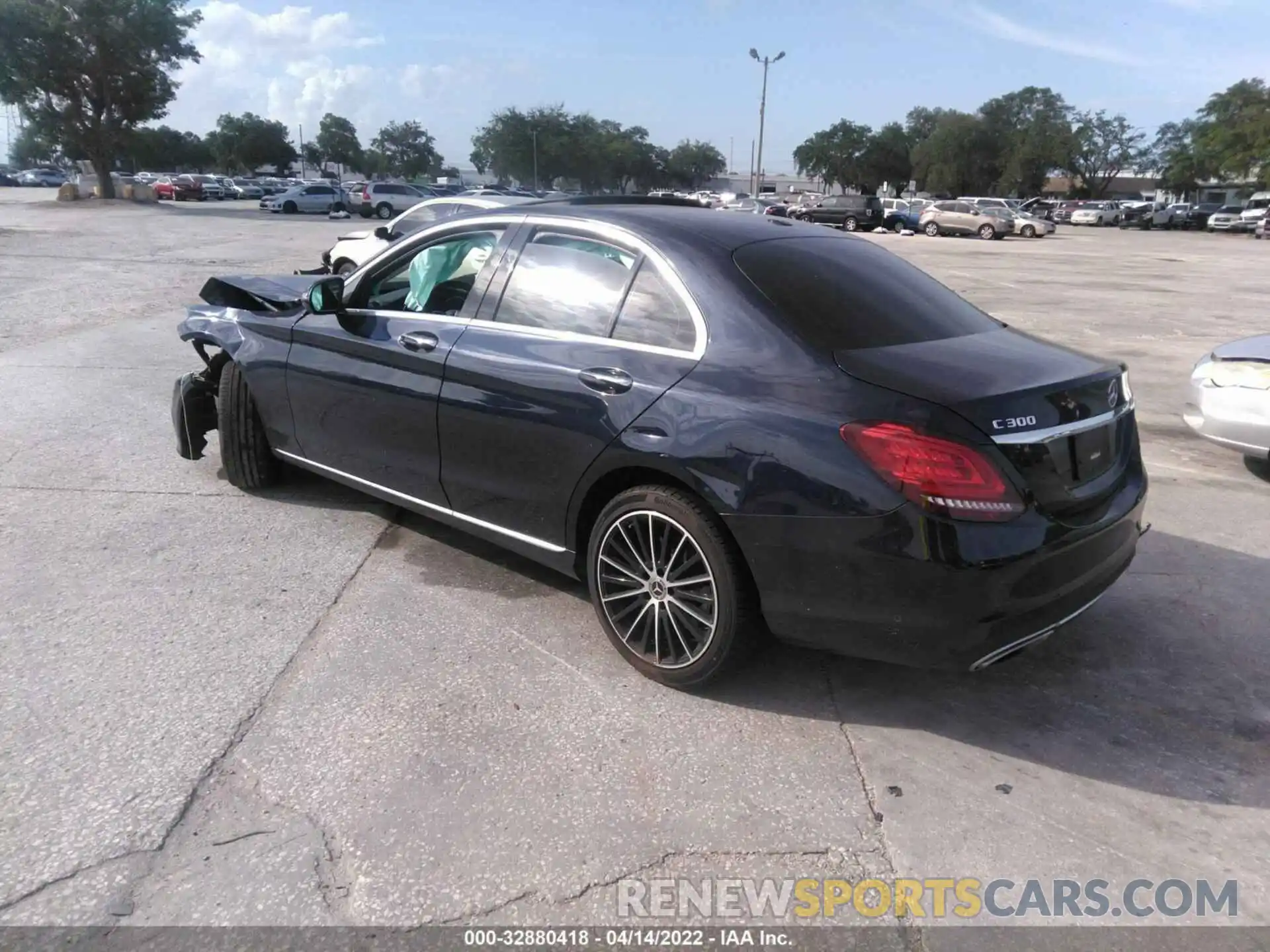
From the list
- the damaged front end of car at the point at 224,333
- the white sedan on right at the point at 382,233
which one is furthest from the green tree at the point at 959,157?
the damaged front end of car at the point at 224,333

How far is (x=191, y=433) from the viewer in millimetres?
5500

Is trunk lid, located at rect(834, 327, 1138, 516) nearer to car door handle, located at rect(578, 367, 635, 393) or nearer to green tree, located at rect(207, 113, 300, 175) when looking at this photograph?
car door handle, located at rect(578, 367, 635, 393)

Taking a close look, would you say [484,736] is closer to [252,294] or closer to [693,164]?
[252,294]

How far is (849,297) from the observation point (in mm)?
3533

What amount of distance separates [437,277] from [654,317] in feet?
4.53

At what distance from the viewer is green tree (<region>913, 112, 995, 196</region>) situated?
88000mm

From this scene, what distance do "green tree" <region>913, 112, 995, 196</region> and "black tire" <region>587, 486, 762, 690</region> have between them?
310 ft

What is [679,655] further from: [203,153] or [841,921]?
[203,153]

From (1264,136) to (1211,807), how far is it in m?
79.8

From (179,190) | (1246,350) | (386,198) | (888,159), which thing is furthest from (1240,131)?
(1246,350)

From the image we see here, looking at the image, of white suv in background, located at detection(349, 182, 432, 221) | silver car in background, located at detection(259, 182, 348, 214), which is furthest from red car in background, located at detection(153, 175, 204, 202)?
white suv in background, located at detection(349, 182, 432, 221)

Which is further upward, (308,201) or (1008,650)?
(1008,650)

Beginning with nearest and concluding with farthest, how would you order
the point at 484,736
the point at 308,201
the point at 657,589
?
the point at 484,736, the point at 657,589, the point at 308,201

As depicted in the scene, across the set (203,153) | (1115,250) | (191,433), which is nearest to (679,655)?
(191,433)
